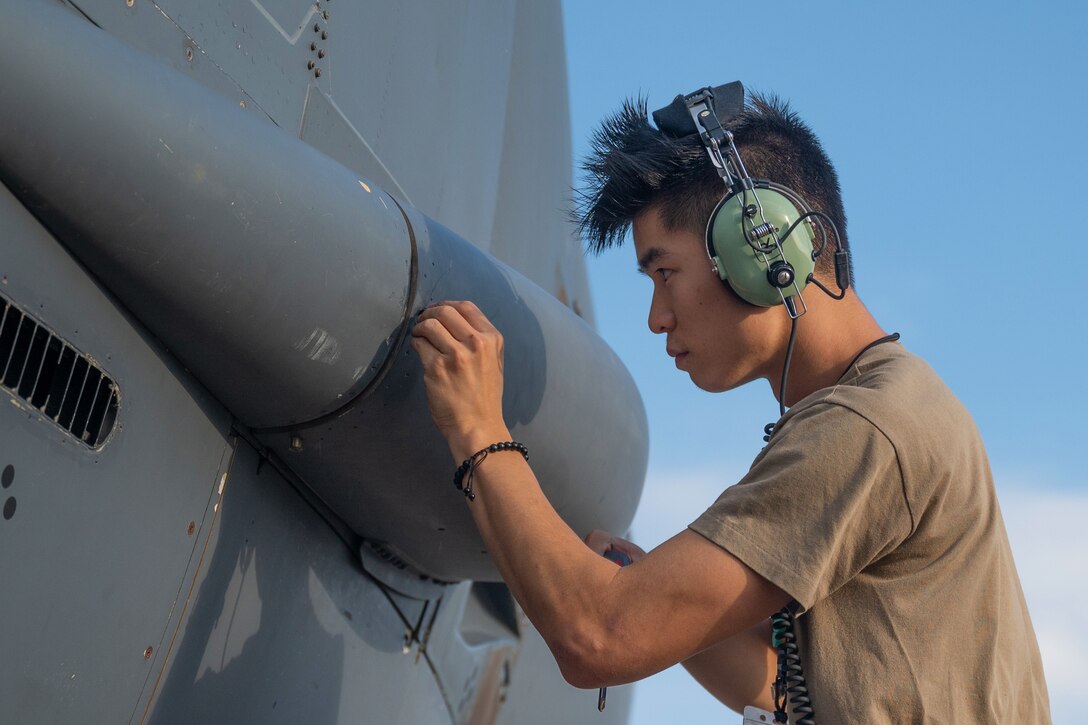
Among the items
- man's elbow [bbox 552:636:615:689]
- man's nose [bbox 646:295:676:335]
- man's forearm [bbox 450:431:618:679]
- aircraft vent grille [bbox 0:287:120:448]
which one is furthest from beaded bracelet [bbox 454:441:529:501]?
aircraft vent grille [bbox 0:287:120:448]

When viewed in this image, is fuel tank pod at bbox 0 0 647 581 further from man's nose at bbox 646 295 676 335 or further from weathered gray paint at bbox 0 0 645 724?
man's nose at bbox 646 295 676 335

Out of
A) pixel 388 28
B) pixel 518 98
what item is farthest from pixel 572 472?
pixel 518 98

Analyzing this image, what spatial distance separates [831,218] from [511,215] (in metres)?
1.74

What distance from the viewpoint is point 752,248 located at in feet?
6.79

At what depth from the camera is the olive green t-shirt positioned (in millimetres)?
1771

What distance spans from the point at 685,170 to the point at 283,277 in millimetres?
795

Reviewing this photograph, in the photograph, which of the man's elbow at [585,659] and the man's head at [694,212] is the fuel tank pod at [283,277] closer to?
the man's head at [694,212]

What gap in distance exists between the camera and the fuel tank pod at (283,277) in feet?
5.78

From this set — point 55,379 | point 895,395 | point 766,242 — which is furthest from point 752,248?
point 55,379

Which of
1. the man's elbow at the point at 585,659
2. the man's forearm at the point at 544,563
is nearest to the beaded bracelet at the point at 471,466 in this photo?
the man's forearm at the point at 544,563

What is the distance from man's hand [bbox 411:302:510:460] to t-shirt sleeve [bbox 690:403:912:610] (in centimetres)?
41

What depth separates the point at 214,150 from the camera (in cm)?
193

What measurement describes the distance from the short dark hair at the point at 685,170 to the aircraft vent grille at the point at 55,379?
104cm

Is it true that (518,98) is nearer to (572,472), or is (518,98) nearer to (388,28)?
(388,28)
